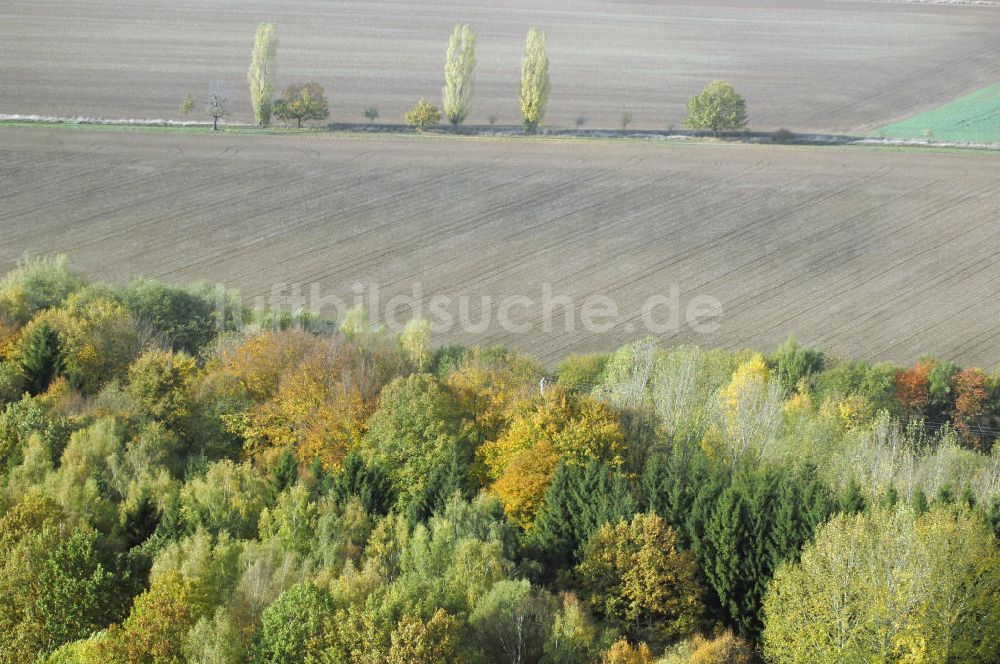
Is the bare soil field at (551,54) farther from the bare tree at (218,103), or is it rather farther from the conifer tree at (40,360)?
the conifer tree at (40,360)

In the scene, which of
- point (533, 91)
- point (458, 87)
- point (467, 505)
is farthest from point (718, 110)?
point (467, 505)

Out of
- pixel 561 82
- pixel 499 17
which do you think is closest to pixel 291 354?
pixel 561 82

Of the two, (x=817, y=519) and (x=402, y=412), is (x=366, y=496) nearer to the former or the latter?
(x=402, y=412)

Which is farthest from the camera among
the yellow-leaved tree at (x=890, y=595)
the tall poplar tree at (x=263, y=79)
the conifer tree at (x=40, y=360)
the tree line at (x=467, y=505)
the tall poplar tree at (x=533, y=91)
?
the tall poplar tree at (x=533, y=91)

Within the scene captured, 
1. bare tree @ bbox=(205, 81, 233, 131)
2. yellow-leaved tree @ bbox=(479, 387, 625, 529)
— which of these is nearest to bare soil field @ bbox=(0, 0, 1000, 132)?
bare tree @ bbox=(205, 81, 233, 131)

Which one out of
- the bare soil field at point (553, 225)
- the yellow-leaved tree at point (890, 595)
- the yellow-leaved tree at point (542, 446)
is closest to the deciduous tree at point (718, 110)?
the bare soil field at point (553, 225)

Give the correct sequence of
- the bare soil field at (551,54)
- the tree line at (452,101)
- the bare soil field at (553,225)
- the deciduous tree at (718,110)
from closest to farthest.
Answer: the bare soil field at (553,225)
the deciduous tree at (718,110)
the tree line at (452,101)
the bare soil field at (551,54)
